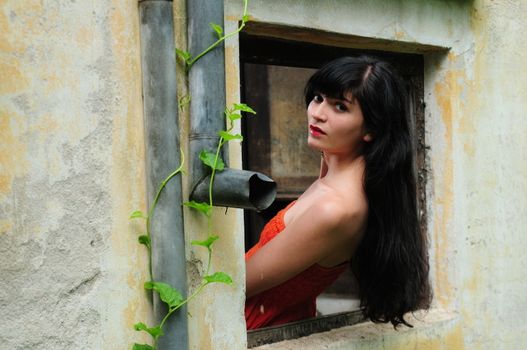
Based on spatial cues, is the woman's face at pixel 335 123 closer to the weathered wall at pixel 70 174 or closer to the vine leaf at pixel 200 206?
the vine leaf at pixel 200 206

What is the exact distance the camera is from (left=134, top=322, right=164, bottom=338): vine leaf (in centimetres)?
225

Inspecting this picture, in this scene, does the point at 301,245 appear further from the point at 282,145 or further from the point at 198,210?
the point at 282,145

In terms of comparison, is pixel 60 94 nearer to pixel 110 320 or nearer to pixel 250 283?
pixel 110 320

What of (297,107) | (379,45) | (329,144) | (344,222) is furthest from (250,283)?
(297,107)

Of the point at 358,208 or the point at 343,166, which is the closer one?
the point at 358,208

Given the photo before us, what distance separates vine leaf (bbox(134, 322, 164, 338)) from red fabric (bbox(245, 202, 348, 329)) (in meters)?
0.84

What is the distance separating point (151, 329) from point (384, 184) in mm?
1114

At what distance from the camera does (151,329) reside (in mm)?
2266

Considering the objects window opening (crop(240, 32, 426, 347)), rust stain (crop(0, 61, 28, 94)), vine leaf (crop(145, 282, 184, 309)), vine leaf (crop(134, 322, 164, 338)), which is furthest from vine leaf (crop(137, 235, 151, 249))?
window opening (crop(240, 32, 426, 347))

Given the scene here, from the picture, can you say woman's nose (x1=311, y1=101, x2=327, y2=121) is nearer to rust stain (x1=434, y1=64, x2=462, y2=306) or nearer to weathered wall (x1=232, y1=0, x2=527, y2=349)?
weathered wall (x1=232, y1=0, x2=527, y2=349)

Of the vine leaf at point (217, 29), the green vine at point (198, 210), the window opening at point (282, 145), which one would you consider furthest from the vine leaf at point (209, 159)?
the window opening at point (282, 145)

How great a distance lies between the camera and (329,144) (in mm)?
2943

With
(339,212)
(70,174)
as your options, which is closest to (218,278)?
(70,174)

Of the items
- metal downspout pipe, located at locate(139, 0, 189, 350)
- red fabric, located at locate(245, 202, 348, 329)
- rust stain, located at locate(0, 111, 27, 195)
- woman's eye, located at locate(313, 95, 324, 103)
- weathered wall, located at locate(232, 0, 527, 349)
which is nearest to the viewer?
rust stain, located at locate(0, 111, 27, 195)
